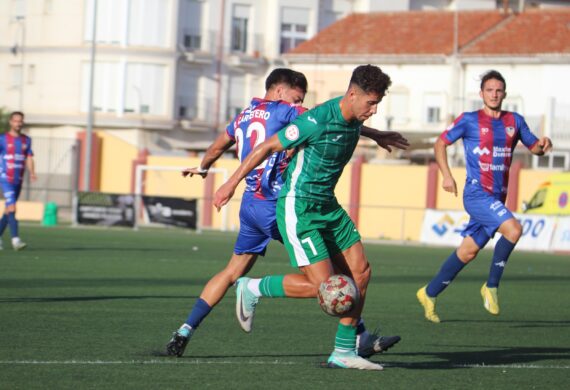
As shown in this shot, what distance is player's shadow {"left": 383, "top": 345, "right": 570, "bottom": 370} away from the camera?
9773mm

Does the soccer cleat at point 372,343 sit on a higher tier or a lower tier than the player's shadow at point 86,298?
higher

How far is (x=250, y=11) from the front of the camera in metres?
63.6

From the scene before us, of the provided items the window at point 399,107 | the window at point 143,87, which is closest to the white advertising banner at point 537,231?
the window at point 399,107

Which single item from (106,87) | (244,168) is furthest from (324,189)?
(106,87)

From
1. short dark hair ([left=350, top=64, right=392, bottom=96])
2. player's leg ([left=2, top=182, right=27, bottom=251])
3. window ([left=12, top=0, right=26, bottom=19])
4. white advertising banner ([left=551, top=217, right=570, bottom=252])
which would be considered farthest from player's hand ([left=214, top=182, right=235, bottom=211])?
window ([left=12, top=0, right=26, bottom=19])

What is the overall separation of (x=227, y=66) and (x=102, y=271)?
148 ft

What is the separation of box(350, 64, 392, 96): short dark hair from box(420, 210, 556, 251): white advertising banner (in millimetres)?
22624

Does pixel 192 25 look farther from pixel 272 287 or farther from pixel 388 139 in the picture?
pixel 272 287

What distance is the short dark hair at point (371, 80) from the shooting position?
894 centimetres

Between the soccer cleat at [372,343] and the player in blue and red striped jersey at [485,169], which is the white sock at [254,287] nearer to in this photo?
the soccer cleat at [372,343]

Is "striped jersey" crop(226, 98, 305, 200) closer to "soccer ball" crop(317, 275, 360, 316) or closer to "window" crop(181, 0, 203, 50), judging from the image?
"soccer ball" crop(317, 275, 360, 316)

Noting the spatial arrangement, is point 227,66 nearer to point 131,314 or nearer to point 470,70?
point 470,70

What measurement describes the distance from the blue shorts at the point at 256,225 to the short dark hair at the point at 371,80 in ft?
4.86

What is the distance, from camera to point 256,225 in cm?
1005
